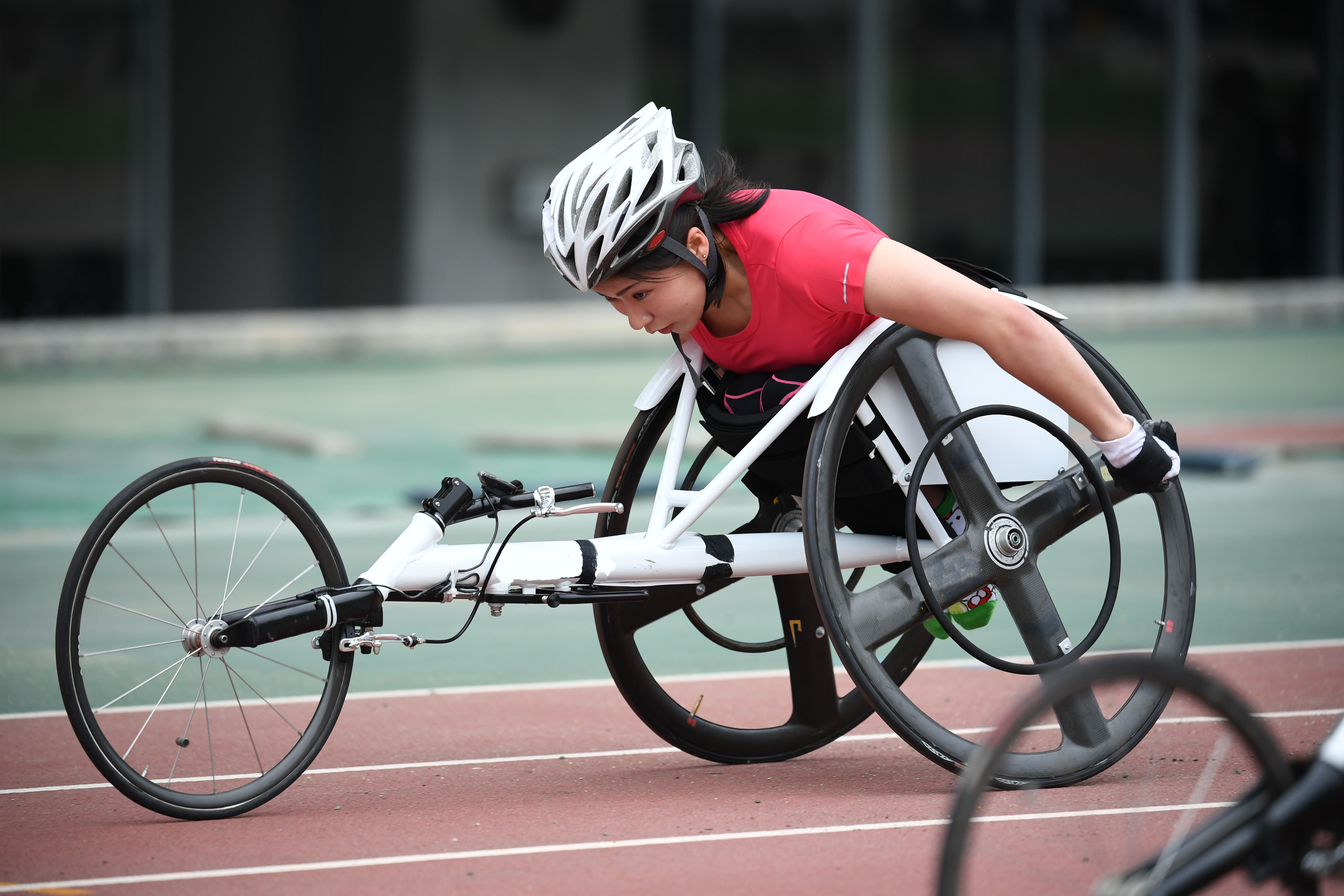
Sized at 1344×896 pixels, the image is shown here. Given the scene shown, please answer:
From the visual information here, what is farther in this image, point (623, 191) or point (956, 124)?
point (956, 124)

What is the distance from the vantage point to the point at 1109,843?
406cm

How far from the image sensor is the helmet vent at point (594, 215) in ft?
14.4

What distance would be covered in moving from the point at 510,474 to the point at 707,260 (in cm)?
667

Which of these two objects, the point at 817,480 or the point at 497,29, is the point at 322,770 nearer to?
the point at 817,480

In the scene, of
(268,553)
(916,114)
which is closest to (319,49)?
(916,114)

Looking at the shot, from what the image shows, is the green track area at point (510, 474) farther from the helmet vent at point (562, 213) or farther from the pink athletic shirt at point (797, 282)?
the helmet vent at point (562, 213)

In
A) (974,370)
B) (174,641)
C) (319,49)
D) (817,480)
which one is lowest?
(174,641)

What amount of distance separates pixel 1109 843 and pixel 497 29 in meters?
20.4

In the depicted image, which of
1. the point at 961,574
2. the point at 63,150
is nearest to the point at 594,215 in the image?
the point at 961,574

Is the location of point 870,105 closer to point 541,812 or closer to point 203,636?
point 541,812

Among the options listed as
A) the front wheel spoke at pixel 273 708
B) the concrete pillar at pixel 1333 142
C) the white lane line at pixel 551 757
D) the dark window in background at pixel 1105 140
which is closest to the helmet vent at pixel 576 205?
the front wheel spoke at pixel 273 708

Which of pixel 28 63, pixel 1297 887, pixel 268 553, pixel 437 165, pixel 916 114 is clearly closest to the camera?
pixel 1297 887

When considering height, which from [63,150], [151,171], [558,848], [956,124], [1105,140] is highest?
[956,124]

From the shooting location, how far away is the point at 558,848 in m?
4.16
